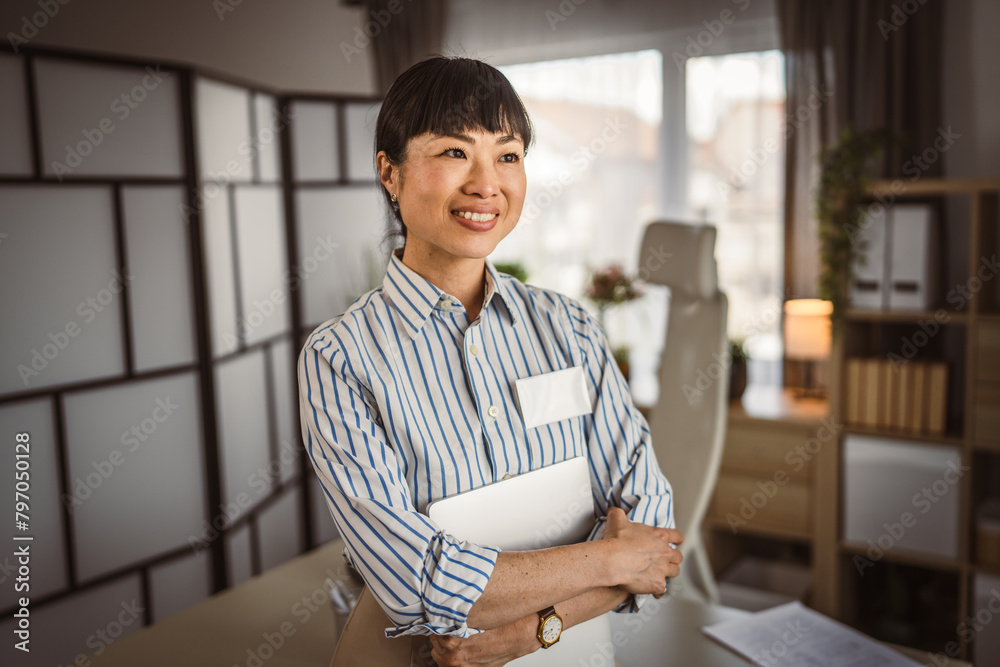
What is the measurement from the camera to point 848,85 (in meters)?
3.33

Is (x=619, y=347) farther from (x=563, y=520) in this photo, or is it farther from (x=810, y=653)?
(x=563, y=520)

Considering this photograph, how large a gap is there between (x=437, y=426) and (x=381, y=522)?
7.0 inches

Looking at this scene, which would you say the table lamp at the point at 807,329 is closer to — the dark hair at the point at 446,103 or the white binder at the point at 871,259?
the white binder at the point at 871,259

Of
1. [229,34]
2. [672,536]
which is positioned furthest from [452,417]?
[229,34]

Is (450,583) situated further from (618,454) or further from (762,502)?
(762,502)

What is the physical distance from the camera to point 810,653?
163cm

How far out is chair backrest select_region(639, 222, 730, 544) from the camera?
2.07 meters

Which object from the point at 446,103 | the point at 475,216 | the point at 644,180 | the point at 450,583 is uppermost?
the point at 644,180

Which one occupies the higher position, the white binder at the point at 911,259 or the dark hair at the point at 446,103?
the dark hair at the point at 446,103

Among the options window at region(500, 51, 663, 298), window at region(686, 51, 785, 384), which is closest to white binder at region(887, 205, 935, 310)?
window at region(686, 51, 785, 384)

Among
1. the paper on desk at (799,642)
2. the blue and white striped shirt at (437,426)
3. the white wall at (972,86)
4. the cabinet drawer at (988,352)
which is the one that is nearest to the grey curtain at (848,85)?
the white wall at (972,86)

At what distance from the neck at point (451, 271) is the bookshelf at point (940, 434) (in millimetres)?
2116

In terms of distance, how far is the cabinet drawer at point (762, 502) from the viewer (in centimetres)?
316

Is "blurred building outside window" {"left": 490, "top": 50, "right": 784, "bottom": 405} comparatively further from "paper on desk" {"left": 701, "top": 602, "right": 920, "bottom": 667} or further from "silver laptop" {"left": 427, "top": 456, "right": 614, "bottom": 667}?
"silver laptop" {"left": 427, "top": 456, "right": 614, "bottom": 667}
